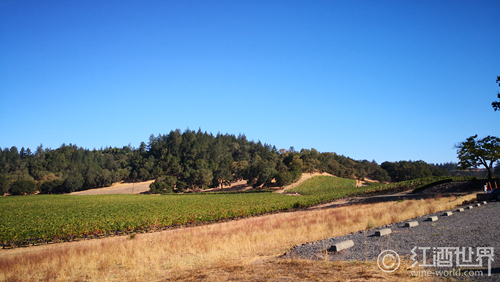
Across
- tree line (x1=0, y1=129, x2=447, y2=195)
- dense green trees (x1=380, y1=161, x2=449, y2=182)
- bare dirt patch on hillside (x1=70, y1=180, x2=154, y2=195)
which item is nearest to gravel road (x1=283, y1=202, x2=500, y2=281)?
tree line (x1=0, y1=129, x2=447, y2=195)

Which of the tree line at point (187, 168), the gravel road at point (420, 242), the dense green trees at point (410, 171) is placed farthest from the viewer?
the dense green trees at point (410, 171)

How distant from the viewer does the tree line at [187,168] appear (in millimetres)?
105062

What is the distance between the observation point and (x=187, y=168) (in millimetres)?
133625

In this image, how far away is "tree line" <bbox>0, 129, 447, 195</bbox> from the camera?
105 meters

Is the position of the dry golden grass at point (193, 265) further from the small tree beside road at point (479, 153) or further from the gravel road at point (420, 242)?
the small tree beside road at point (479, 153)

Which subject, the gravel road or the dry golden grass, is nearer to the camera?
the dry golden grass

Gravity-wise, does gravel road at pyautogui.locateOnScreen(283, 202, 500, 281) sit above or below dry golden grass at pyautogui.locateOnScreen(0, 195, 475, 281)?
above

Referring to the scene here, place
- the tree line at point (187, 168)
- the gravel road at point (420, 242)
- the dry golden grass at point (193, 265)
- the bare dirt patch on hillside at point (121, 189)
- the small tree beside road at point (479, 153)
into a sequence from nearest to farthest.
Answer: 1. the dry golden grass at point (193, 265)
2. the gravel road at point (420, 242)
3. the small tree beside road at point (479, 153)
4. the tree line at point (187, 168)
5. the bare dirt patch on hillside at point (121, 189)

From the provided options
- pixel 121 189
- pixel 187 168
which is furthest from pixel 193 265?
pixel 187 168

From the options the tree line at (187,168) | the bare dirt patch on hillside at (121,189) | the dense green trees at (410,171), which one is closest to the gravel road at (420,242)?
the tree line at (187,168)

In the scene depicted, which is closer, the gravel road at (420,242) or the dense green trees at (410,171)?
the gravel road at (420,242)

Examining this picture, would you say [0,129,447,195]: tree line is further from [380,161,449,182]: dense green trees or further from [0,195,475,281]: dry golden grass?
[0,195,475,281]: dry golden grass

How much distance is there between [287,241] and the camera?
44.4 feet

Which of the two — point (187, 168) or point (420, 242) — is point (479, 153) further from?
point (187, 168)
